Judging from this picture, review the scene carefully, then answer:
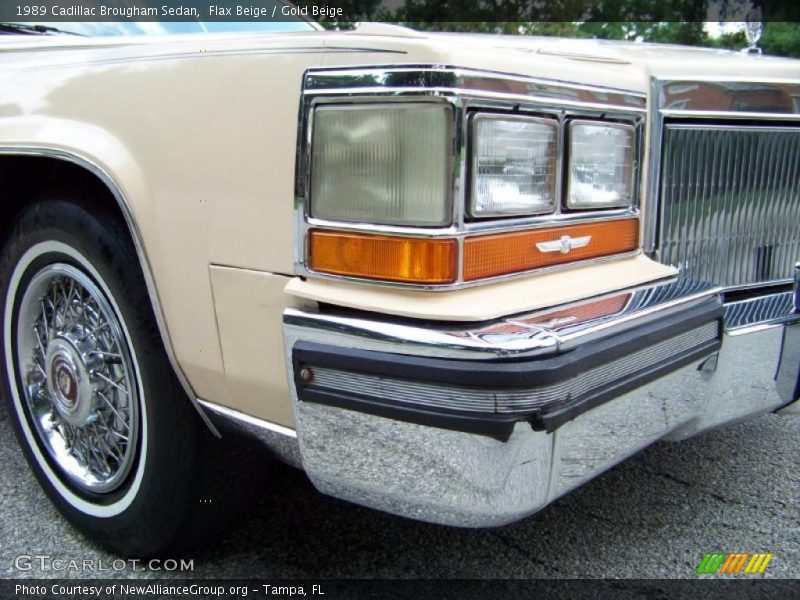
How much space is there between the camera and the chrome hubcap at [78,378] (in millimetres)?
1885

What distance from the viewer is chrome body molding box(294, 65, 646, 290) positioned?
4.29ft

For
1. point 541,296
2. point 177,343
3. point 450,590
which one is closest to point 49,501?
point 177,343

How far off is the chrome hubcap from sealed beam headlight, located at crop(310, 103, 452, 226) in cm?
74

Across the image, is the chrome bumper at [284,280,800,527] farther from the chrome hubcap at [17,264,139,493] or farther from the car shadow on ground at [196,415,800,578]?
the chrome hubcap at [17,264,139,493]

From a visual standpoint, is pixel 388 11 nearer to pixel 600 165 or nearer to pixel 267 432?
pixel 600 165

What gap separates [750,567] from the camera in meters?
1.96

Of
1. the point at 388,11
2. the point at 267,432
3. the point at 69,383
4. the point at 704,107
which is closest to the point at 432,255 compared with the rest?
the point at 267,432

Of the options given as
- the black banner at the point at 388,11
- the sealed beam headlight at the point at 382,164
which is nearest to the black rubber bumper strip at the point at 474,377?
the sealed beam headlight at the point at 382,164

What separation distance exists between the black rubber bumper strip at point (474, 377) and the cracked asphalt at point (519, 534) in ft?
2.35

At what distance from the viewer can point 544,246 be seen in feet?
5.08

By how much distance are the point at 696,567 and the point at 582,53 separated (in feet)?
4.39

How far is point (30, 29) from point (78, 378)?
47.1 inches

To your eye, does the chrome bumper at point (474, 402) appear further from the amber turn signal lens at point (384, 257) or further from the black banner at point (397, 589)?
the black banner at point (397, 589)

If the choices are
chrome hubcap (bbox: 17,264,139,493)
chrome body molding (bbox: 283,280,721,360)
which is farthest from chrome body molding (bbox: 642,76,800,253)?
chrome hubcap (bbox: 17,264,139,493)
